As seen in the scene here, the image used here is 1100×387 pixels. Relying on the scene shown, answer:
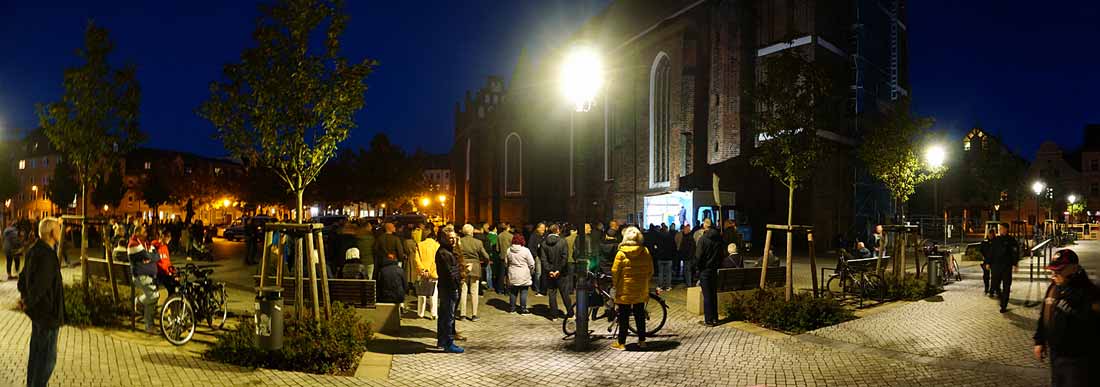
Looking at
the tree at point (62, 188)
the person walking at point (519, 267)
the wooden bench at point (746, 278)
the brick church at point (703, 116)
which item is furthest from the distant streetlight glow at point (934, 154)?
the tree at point (62, 188)

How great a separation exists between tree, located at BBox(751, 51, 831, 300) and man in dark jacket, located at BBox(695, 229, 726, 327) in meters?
1.97

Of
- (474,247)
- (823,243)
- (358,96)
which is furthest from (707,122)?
(358,96)

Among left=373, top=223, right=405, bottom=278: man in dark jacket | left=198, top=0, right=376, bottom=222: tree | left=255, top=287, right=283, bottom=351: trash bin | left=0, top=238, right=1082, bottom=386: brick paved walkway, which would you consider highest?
left=198, top=0, right=376, bottom=222: tree

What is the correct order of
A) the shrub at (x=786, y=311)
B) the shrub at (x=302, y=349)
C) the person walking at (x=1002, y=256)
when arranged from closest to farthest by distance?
the shrub at (x=302, y=349)
the shrub at (x=786, y=311)
the person walking at (x=1002, y=256)

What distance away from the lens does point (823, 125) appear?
39.3 ft

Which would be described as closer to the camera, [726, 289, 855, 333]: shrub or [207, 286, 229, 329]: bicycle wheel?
[207, 286, 229, 329]: bicycle wheel

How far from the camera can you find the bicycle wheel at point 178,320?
8484 mm

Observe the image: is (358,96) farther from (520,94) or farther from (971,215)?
(971,215)

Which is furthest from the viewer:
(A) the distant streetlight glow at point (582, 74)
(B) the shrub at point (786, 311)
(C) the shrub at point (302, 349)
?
(B) the shrub at point (786, 311)

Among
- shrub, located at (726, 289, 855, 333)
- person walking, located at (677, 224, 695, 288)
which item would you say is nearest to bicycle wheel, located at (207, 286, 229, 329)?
shrub, located at (726, 289, 855, 333)

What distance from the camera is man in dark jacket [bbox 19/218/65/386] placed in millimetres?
5605

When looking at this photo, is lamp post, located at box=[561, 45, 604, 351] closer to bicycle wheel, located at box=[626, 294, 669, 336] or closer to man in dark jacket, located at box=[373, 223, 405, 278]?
bicycle wheel, located at box=[626, 294, 669, 336]

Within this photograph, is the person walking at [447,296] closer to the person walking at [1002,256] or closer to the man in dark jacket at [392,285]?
the man in dark jacket at [392,285]

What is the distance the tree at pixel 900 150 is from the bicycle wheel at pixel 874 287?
8.42m
